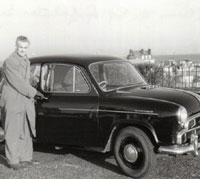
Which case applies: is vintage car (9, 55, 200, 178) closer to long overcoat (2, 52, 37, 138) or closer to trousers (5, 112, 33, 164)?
trousers (5, 112, 33, 164)

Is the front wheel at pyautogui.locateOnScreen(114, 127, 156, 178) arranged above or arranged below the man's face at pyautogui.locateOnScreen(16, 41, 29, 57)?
below

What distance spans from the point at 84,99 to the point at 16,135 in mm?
1182

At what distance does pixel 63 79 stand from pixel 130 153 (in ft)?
5.79

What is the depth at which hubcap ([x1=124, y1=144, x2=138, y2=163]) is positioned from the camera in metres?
5.39

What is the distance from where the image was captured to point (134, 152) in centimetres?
539

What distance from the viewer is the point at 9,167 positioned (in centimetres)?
620

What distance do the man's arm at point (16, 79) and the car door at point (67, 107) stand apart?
55 cm

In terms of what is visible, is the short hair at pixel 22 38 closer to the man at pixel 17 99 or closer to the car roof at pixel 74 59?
the man at pixel 17 99

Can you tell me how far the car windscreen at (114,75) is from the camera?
616cm

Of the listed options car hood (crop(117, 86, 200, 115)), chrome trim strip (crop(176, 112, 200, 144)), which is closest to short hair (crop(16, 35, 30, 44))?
car hood (crop(117, 86, 200, 115))

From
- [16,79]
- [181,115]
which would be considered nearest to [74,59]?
[16,79]

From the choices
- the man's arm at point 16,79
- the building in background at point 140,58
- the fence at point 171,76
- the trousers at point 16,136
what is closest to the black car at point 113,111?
the trousers at point 16,136

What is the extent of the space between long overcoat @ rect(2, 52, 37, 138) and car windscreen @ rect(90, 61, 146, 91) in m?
1.03

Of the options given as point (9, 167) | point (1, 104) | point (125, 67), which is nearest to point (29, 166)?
point (9, 167)
